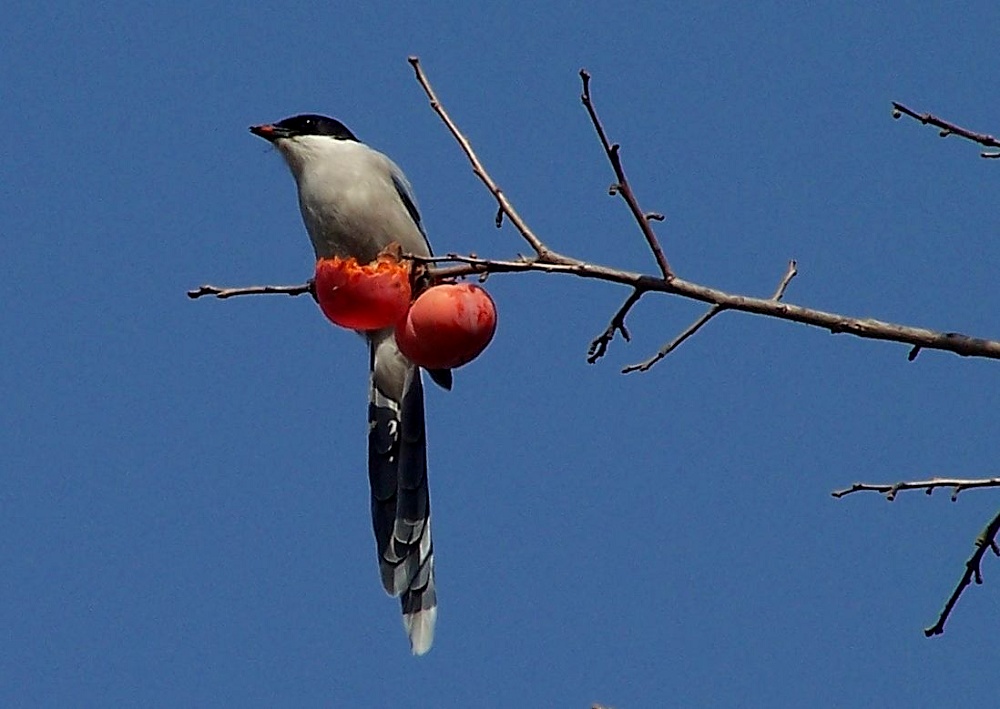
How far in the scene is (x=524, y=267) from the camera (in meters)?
2.80

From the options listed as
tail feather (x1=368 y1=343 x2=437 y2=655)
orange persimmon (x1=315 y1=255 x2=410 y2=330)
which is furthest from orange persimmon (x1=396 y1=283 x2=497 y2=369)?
tail feather (x1=368 y1=343 x2=437 y2=655)

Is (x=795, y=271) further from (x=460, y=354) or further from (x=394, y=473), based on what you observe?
(x=394, y=473)

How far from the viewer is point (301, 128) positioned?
5.63 metres

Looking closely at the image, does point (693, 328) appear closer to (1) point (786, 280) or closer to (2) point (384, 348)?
(1) point (786, 280)

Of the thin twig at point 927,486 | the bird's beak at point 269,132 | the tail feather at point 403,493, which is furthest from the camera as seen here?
the bird's beak at point 269,132

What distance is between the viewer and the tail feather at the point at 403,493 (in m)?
4.96

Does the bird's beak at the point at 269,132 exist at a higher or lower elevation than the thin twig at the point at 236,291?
higher

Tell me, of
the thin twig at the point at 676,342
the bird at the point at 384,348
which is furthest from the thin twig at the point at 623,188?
the bird at the point at 384,348

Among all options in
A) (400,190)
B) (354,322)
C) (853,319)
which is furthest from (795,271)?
(400,190)

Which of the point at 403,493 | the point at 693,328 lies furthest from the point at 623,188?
the point at 403,493

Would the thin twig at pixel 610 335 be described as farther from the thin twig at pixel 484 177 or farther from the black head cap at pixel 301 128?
the black head cap at pixel 301 128

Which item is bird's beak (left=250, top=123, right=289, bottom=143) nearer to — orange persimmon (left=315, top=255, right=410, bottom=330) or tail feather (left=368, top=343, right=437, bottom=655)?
tail feather (left=368, top=343, right=437, bottom=655)

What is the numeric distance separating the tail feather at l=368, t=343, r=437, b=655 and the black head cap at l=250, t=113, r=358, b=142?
0.89m

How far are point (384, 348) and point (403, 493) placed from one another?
61 cm
